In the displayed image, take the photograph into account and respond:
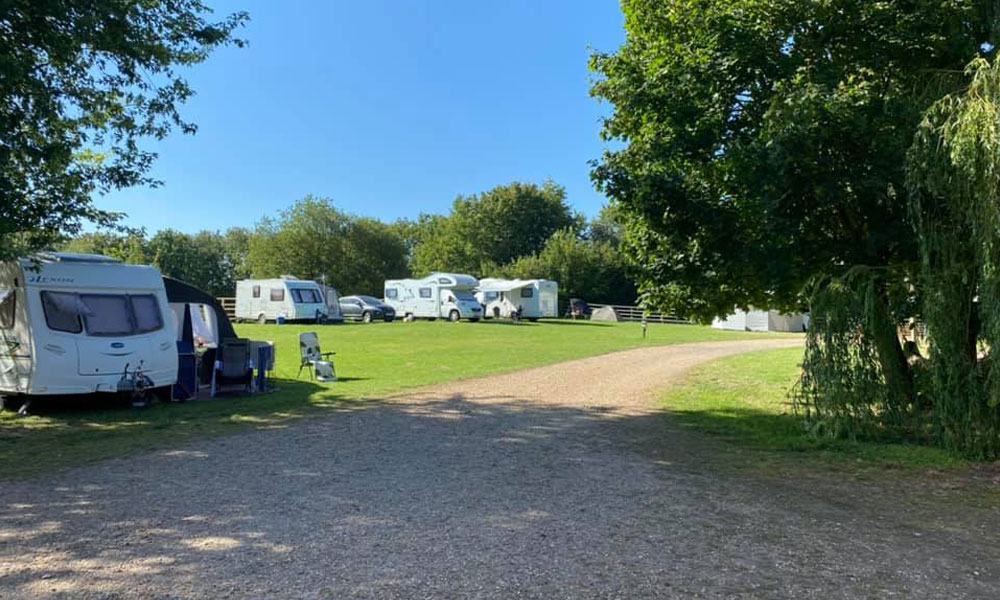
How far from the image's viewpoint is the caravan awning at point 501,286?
37.9 meters

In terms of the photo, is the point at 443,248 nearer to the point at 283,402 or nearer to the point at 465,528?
the point at 283,402

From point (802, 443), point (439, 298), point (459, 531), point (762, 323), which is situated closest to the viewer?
point (459, 531)

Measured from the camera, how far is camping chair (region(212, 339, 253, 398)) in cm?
1179

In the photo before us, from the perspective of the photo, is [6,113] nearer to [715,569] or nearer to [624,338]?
[715,569]

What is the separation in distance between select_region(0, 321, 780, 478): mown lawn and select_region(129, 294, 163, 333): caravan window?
4.27 feet

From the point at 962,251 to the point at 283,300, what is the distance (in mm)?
31417

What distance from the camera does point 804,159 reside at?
22.9ft

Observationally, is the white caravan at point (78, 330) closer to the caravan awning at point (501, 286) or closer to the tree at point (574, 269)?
the caravan awning at point (501, 286)

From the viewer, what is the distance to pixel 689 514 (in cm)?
493

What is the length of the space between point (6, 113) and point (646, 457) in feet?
27.1

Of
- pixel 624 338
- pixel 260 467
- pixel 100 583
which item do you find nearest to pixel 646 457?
pixel 260 467

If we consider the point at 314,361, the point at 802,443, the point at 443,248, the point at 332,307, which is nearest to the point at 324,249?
the point at 443,248

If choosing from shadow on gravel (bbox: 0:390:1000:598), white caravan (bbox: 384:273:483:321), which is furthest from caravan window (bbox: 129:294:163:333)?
white caravan (bbox: 384:273:483:321)

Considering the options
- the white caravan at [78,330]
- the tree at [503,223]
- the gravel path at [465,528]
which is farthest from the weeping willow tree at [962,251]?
the tree at [503,223]
